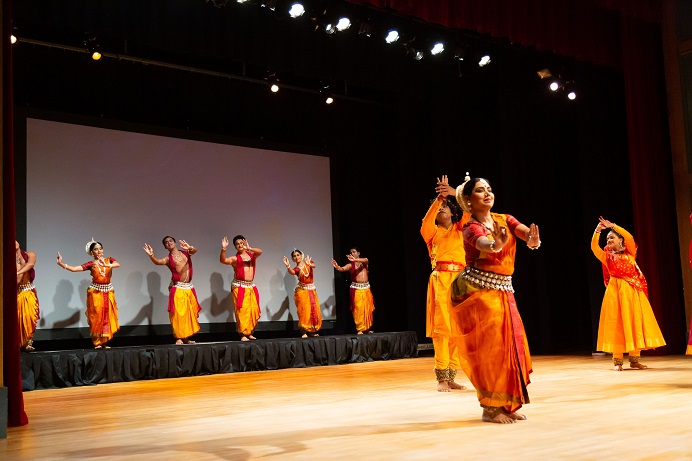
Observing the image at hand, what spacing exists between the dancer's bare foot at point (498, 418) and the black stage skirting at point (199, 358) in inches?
186

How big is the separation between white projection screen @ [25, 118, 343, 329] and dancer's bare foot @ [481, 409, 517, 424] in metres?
5.78

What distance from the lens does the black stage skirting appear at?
691 cm

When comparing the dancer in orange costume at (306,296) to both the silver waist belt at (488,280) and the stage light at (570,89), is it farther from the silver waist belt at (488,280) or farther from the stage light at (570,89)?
the silver waist belt at (488,280)

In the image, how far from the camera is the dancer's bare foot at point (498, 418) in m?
3.29

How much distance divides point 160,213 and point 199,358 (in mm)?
1860

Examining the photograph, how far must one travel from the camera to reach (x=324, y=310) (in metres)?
10.1

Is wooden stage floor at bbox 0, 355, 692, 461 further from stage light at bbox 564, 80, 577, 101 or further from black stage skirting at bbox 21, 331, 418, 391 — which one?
stage light at bbox 564, 80, 577, 101

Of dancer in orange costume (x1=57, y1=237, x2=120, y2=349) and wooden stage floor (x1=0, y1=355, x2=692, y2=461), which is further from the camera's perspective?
dancer in orange costume (x1=57, y1=237, x2=120, y2=349)

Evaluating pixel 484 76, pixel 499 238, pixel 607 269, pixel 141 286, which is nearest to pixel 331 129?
Answer: pixel 484 76

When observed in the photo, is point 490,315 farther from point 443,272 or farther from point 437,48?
point 437,48

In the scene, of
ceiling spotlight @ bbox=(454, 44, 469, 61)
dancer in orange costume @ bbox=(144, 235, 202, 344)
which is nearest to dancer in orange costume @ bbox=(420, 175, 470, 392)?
ceiling spotlight @ bbox=(454, 44, 469, 61)

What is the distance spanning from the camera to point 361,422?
140 inches

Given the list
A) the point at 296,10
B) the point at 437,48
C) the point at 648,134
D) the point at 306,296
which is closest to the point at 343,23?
the point at 296,10

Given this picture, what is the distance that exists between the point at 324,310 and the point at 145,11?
464 centimetres
